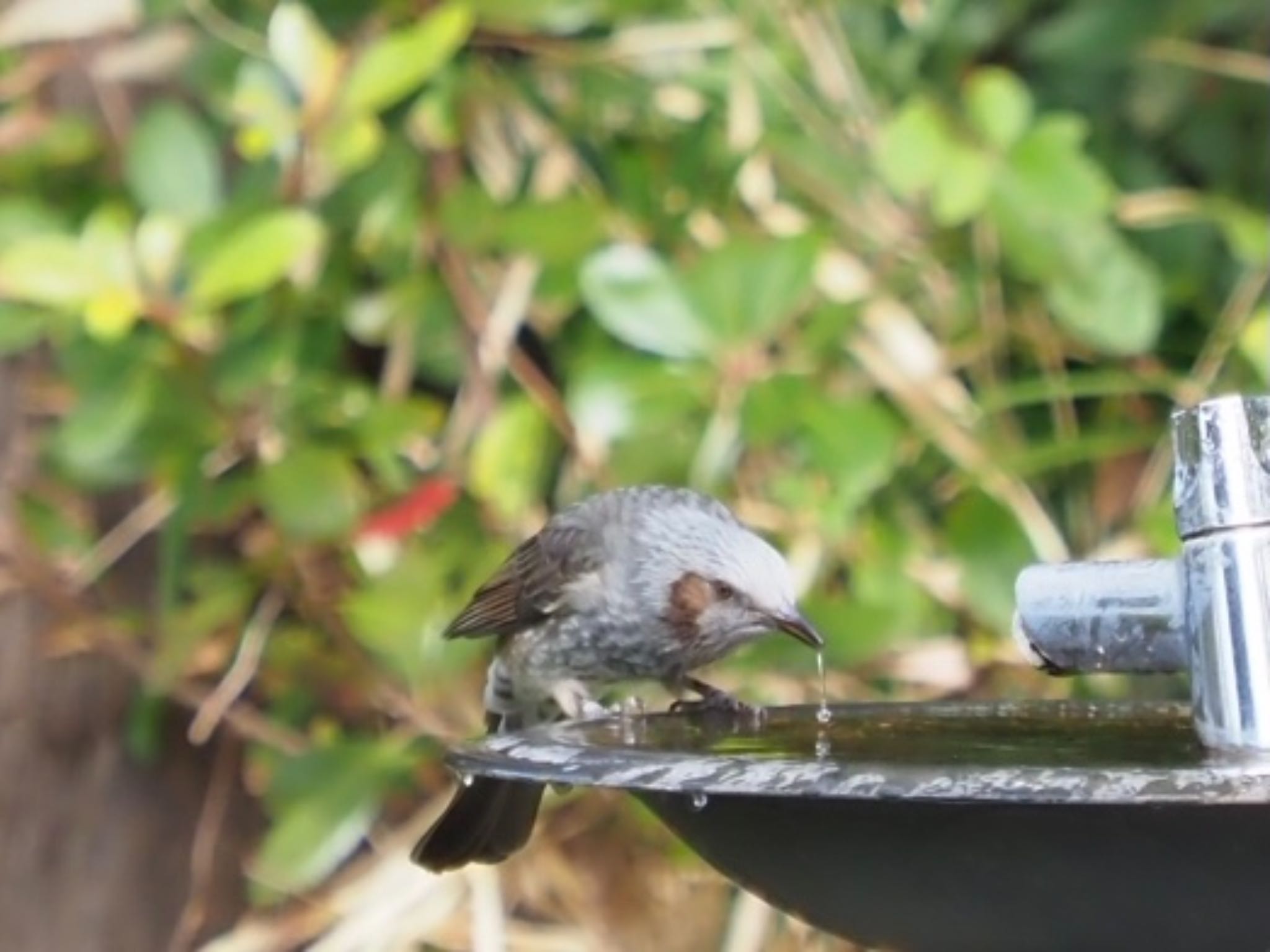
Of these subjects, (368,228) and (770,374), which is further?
(368,228)

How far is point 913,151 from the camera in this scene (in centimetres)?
257

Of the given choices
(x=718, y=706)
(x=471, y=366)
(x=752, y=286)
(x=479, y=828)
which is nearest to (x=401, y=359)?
(x=471, y=366)

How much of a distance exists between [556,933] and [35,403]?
3.36ft

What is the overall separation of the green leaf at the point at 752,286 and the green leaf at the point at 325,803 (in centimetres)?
71

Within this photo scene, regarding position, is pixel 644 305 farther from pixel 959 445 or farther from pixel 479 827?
pixel 479 827

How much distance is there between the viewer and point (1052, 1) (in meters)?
3.35

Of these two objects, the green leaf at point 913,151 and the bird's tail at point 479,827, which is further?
the green leaf at point 913,151

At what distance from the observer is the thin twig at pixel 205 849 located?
118 inches

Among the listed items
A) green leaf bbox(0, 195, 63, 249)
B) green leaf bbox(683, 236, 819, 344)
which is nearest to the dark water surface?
green leaf bbox(683, 236, 819, 344)

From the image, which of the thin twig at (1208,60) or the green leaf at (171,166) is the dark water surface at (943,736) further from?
the thin twig at (1208,60)

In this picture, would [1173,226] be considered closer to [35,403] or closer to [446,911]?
[446,911]

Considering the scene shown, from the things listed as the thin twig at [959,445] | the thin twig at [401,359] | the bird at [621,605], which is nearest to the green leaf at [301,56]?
the thin twig at [401,359]

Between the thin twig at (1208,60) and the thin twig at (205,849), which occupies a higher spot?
the thin twig at (1208,60)

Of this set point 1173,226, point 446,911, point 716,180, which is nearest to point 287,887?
point 446,911
